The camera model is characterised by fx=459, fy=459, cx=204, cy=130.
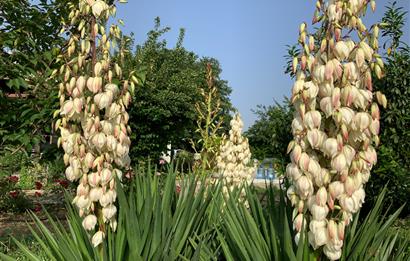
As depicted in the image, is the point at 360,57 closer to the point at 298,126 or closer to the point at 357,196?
the point at 298,126

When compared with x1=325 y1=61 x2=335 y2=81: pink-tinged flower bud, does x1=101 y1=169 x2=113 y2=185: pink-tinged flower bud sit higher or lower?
lower

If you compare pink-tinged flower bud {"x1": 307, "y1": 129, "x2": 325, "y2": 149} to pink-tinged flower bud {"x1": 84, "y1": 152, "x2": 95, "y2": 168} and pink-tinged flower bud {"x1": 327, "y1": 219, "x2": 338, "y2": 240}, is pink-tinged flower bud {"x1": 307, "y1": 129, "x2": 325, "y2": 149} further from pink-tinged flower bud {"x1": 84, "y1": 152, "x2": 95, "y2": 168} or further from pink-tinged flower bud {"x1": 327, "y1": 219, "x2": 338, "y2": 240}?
pink-tinged flower bud {"x1": 84, "y1": 152, "x2": 95, "y2": 168}

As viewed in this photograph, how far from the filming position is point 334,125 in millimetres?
1795

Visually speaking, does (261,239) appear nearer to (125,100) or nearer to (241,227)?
(241,227)

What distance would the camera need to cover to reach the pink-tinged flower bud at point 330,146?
1.70 metres

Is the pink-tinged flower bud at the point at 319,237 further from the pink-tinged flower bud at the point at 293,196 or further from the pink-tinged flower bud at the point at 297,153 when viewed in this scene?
the pink-tinged flower bud at the point at 297,153

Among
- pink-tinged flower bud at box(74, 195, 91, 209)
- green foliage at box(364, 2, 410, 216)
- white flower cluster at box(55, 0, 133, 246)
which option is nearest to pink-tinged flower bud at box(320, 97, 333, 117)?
white flower cluster at box(55, 0, 133, 246)

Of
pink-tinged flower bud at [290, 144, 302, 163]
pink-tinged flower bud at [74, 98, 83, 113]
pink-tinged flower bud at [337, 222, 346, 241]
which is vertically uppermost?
pink-tinged flower bud at [74, 98, 83, 113]

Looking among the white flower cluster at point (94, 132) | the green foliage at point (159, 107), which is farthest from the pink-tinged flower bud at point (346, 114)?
the green foliage at point (159, 107)

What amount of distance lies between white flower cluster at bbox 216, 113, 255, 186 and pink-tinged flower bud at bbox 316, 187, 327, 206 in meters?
2.27

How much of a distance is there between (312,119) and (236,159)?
2483mm

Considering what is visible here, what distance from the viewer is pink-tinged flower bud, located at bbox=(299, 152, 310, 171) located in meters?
1.73

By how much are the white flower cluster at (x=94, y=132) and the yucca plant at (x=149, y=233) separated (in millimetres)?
96

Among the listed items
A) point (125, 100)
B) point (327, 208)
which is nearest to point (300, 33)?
point (327, 208)
